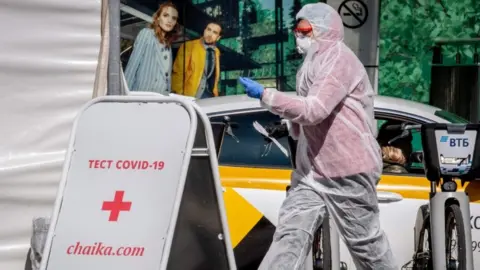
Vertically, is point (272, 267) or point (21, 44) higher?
point (21, 44)

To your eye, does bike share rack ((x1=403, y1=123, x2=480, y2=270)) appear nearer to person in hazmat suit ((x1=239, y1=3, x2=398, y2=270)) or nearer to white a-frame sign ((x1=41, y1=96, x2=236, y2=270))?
person in hazmat suit ((x1=239, y1=3, x2=398, y2=270))

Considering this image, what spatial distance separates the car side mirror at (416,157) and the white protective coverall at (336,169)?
130cm

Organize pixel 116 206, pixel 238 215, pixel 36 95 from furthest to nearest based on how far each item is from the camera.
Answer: pixel 238 215 < pixel 36 95 < pixel 116 206

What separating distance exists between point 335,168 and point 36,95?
1.79 meters

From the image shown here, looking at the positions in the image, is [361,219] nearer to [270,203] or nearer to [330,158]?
[330,158]

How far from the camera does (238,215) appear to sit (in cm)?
705

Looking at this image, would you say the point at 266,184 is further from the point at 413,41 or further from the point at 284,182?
the point at 413,41

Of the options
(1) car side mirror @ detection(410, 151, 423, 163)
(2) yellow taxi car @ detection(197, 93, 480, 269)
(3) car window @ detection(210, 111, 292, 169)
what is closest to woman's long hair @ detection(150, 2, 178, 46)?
(2) yellow taxi car @ detection(197, 93, 480, 269)

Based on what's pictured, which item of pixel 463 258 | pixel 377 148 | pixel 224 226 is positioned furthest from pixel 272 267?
pixel 463 258

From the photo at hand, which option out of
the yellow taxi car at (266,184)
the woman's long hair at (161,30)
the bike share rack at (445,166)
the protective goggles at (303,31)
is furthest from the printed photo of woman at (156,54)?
the protective goggles at (303,31)

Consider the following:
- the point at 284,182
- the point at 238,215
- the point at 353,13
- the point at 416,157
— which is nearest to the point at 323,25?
the point at 284,182

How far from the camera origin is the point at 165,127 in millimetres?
5473

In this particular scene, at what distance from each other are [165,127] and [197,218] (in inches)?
19.7

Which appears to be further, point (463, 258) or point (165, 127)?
point (463, 258)
